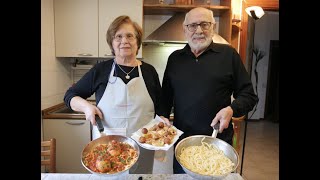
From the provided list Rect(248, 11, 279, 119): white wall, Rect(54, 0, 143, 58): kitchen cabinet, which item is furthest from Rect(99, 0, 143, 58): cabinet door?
Rect(248, 11, 279, 119): white wall

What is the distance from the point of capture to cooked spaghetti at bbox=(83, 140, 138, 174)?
74 cm

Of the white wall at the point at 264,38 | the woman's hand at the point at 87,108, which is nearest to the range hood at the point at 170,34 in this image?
the woman's hand at the point at 87,108

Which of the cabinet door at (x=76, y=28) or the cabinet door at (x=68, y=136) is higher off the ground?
the cabinet door at (x=76, y=28)

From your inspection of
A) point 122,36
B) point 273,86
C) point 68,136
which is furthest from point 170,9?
point 273,86

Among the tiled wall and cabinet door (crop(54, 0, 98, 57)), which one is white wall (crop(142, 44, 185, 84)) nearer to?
cabinet door (crop(54, 0, 98, 57))

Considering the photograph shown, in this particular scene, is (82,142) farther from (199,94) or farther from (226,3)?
(226,3)

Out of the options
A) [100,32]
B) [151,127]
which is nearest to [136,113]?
[151,127]

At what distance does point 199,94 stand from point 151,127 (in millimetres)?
308

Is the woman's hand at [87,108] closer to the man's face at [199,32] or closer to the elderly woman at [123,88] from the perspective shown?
the elderly woman at [123,88]

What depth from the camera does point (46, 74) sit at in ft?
6.51

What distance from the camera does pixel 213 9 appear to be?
214cm

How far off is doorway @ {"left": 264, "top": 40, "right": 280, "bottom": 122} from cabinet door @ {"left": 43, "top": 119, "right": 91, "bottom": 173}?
390 cm

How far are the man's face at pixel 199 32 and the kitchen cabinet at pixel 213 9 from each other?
1005mm

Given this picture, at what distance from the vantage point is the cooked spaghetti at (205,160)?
0.78 meters
